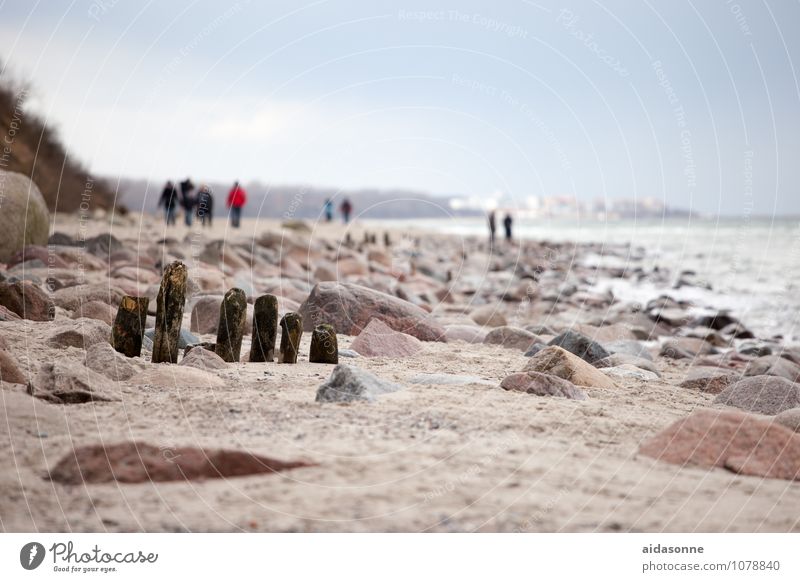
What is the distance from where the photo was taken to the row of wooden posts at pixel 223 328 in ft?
19.1

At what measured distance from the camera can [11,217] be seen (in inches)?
477

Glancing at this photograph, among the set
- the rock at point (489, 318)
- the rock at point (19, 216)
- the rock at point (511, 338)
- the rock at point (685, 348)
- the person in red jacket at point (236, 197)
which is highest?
the person in red jacket at point (236, 197)

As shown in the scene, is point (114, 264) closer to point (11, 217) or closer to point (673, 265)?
point (11, 217)

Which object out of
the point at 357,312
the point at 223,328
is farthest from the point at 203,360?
the point at 357,312

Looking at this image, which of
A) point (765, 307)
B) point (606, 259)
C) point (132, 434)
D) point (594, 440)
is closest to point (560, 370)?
point (594, 440)

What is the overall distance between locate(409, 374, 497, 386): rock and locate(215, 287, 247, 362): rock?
1.46 meters

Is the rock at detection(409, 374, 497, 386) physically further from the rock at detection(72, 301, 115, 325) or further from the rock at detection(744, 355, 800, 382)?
the rock at detection(744, 355, 800, 382)

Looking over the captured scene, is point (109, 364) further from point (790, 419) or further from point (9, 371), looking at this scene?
point (790, 419)

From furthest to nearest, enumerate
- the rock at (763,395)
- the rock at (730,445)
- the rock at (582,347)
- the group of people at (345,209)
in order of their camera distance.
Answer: the group of people at (345,209)
the rock at (582,347)
the rock at (763,395)
the rock at (730,445)

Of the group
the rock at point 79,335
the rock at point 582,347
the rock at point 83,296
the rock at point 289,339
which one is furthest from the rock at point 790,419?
the rock at point 83,296

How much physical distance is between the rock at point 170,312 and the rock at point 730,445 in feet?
11.4

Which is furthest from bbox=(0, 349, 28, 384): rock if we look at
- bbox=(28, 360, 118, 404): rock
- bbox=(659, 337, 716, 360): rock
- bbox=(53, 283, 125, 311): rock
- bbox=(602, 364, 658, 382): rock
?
bbox=(659, 337, 716, 360): rock

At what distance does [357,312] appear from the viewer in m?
8.57

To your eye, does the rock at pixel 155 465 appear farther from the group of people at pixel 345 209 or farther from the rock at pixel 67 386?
the group of people at pixel 345 209
